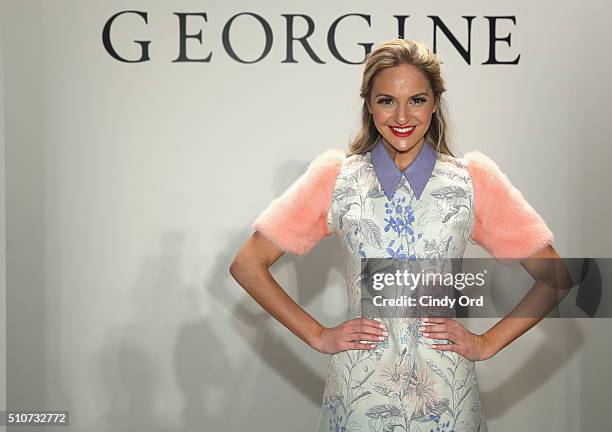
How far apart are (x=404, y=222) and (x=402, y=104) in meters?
0.24

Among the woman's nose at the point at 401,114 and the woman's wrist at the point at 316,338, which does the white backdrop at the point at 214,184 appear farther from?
the woman's nose at the point at 401,114

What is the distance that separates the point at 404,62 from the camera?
5.93ft

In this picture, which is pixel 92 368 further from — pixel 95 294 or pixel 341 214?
pixel 341 214

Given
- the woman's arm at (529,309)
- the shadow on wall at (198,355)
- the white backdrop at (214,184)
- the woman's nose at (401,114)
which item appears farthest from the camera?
the shadow on wall at (198,355)

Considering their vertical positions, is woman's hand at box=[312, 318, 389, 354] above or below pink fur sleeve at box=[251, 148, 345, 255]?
below

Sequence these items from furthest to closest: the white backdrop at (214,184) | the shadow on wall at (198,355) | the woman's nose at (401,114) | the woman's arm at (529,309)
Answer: the shadow on wall at (198,355) → the white backdrop at (214,184) → the woman's arm at (529,309) → the woman's nose at (401,114)

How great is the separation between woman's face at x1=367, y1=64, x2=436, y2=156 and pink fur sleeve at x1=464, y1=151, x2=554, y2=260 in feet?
0.47

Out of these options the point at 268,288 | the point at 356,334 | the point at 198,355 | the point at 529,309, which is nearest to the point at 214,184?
the point at 198,355

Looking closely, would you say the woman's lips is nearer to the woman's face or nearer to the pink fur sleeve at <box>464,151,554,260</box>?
the woman's face

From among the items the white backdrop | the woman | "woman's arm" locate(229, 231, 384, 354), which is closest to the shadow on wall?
the white backdrop

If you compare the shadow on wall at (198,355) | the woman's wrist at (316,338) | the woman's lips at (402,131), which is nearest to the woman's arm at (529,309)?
the woman's wrist at (316,338)

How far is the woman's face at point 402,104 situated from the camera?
5.92ft

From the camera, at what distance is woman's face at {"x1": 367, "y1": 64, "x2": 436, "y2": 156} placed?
180cm

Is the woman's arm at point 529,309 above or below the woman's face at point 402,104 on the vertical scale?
below
